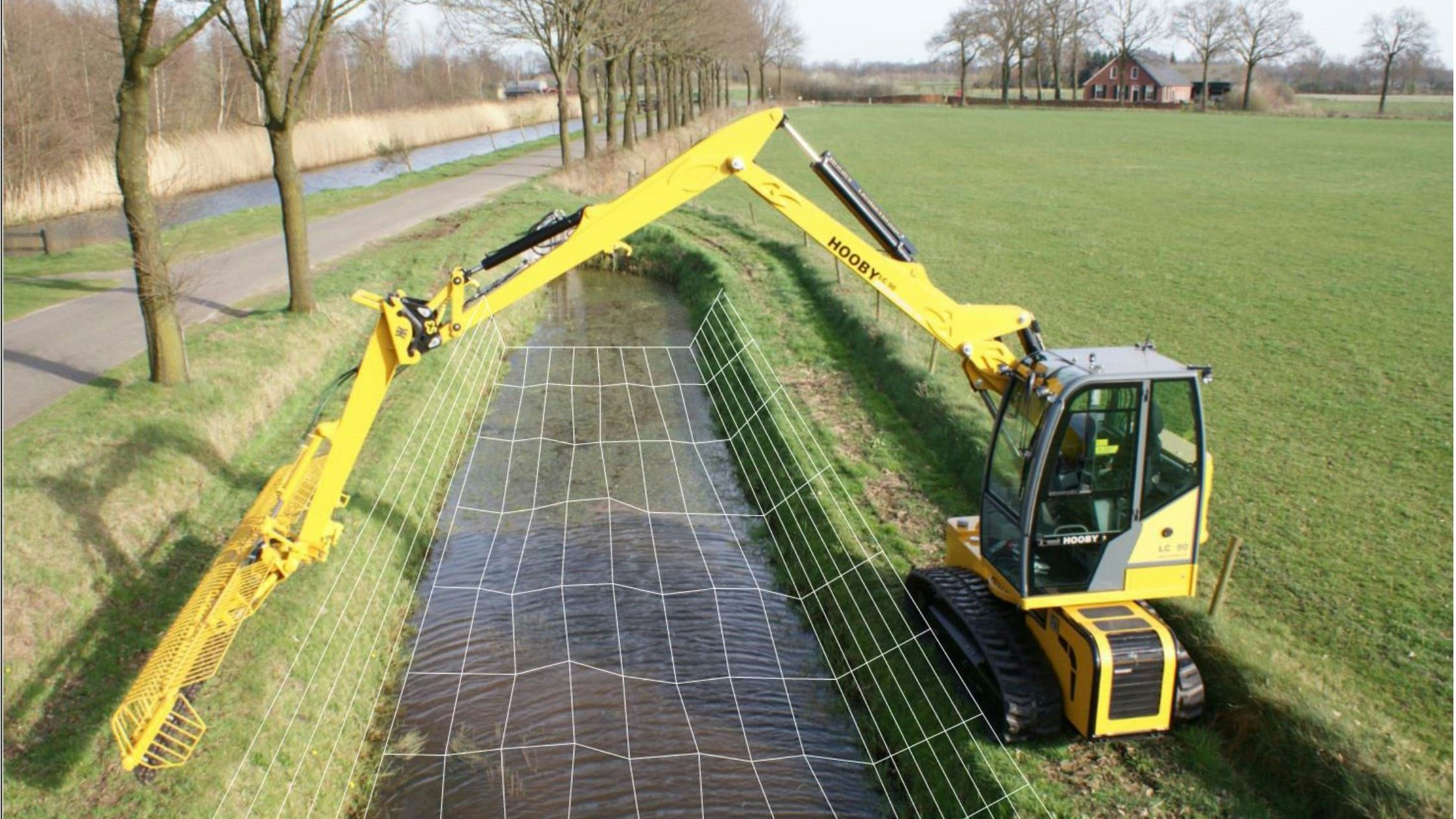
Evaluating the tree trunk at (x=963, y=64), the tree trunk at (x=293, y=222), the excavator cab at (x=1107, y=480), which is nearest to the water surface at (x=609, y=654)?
the excavator cab at (x=1107, y=480)

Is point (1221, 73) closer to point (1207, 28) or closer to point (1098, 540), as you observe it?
point (1207, 28)

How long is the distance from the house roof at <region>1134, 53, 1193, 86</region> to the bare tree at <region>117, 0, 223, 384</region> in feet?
402

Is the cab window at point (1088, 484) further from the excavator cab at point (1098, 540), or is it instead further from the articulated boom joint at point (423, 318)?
the articulated boom joint at point (423, 318)

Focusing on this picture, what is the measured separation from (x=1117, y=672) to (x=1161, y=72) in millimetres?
129726

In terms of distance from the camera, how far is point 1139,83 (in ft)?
394

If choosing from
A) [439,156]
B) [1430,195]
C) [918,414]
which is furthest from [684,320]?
[439,156]

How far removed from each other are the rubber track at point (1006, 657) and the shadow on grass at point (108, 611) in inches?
275

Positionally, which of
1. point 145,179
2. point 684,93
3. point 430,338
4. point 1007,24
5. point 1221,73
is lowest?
point 430,338

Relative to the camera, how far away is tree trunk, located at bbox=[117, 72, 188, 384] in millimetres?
13242

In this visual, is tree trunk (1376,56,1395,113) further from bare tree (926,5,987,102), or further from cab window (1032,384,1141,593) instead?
cab window (1032,384,1141,593)

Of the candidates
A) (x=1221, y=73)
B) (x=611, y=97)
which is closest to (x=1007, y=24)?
(x=1221, y=73)

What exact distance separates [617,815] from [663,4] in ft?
137

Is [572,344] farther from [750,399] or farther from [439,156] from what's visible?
[439,156]

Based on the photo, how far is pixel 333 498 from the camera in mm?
8062
